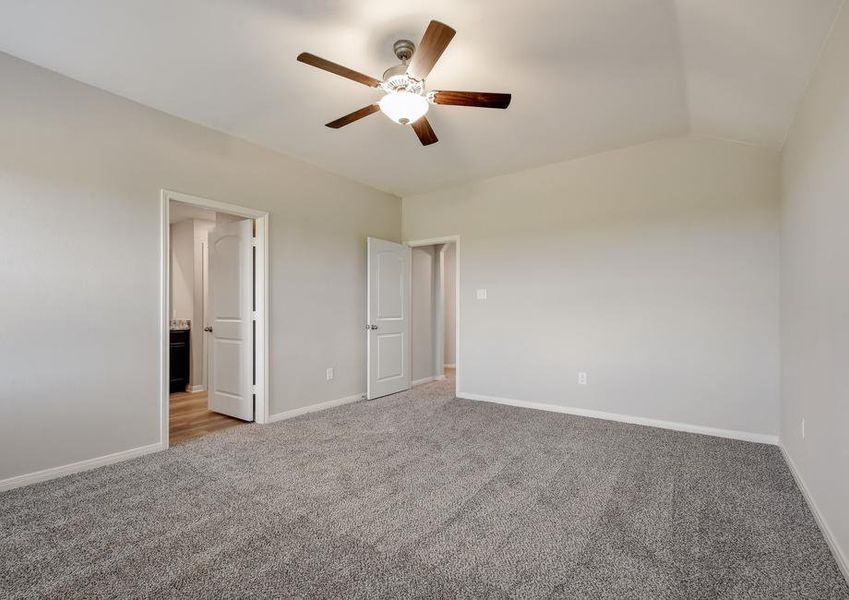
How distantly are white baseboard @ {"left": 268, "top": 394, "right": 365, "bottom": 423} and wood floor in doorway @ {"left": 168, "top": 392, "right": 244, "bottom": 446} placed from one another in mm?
348

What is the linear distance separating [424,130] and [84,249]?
7.84 ft

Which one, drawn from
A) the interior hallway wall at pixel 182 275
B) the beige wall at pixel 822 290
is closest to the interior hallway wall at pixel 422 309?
the interior hallway wall at pixel 182 275

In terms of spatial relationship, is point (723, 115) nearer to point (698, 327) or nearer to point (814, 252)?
point (814, 252)

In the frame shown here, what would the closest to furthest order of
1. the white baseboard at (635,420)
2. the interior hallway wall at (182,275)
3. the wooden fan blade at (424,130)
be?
the wooden fan blade at (424,130) → the white baseboard at (635,420) → the interior hallway wall at (182,275)

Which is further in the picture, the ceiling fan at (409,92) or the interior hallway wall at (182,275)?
the interior hallway wall at (182,275)

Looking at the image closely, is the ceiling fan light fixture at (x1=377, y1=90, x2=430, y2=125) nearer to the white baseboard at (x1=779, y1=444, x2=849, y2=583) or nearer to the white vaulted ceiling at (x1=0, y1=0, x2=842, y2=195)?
the white vaulted ceiling at (x1=0, y1=0, x2=842, y2=195)

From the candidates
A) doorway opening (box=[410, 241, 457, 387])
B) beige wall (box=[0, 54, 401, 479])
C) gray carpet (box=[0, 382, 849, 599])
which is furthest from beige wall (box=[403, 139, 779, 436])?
beige wall (box=[0, 54, 401, 479])

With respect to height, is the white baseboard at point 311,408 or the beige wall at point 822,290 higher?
the beige wall at point 822,290

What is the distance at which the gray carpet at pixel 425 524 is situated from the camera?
1.54 meters

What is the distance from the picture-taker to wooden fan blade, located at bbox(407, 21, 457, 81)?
1694 mm

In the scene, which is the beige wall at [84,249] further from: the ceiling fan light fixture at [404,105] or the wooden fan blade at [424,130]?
the ceiling fan light fixture at [404,105]

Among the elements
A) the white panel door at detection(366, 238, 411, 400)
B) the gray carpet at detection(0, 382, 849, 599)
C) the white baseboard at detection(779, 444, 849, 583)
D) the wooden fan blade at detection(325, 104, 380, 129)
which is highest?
the wooden fan blade at detection(325, 104, 380, 129)

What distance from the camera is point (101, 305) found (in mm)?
2689

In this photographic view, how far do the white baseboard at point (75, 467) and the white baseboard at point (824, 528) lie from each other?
12.9 ft
